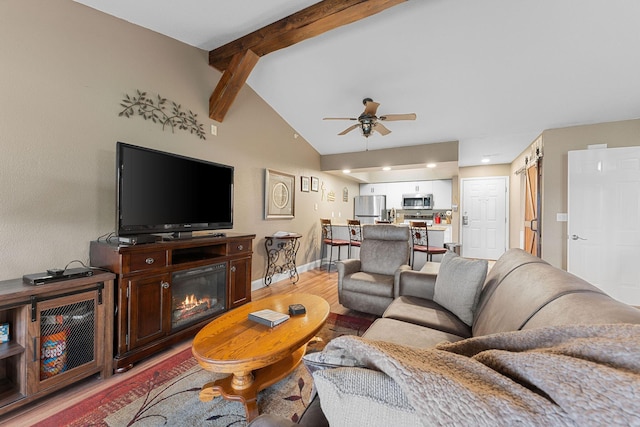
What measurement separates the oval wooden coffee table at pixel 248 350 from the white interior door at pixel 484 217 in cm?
614

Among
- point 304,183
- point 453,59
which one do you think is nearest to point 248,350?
point 453,59

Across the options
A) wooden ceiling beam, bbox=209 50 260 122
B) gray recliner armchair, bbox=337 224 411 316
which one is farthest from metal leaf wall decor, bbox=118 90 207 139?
gray recliner armchair, bbox=337 224 411 316

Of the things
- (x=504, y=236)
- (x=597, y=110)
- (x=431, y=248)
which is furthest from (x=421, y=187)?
(x=597, y=110)

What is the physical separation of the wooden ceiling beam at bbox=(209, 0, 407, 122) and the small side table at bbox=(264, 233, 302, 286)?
1.91 m

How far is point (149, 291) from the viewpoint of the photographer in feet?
6.57

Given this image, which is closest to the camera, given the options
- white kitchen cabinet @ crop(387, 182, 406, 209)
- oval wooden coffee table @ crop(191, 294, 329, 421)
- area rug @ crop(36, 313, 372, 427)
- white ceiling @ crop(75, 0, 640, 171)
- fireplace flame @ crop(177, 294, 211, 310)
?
oval wooden coffee table @ crop(191, 294, 329, 421)

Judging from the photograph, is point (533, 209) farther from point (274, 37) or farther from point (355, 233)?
point (274, 37)

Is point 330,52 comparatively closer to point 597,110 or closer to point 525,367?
point 525,367

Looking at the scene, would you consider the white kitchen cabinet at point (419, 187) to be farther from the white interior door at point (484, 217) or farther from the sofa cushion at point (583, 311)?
the sofa cushion at point (583, 311)

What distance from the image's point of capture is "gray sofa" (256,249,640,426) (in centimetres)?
50

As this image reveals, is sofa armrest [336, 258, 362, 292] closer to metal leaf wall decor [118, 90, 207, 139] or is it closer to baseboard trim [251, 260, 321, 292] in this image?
baseboard trim [251, 260, 321, 292]

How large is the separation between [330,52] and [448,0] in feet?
4.01

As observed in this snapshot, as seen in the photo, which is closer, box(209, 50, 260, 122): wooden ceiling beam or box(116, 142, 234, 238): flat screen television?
box(116, 142, 234, 238): flat screen television

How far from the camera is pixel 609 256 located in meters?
3.16
